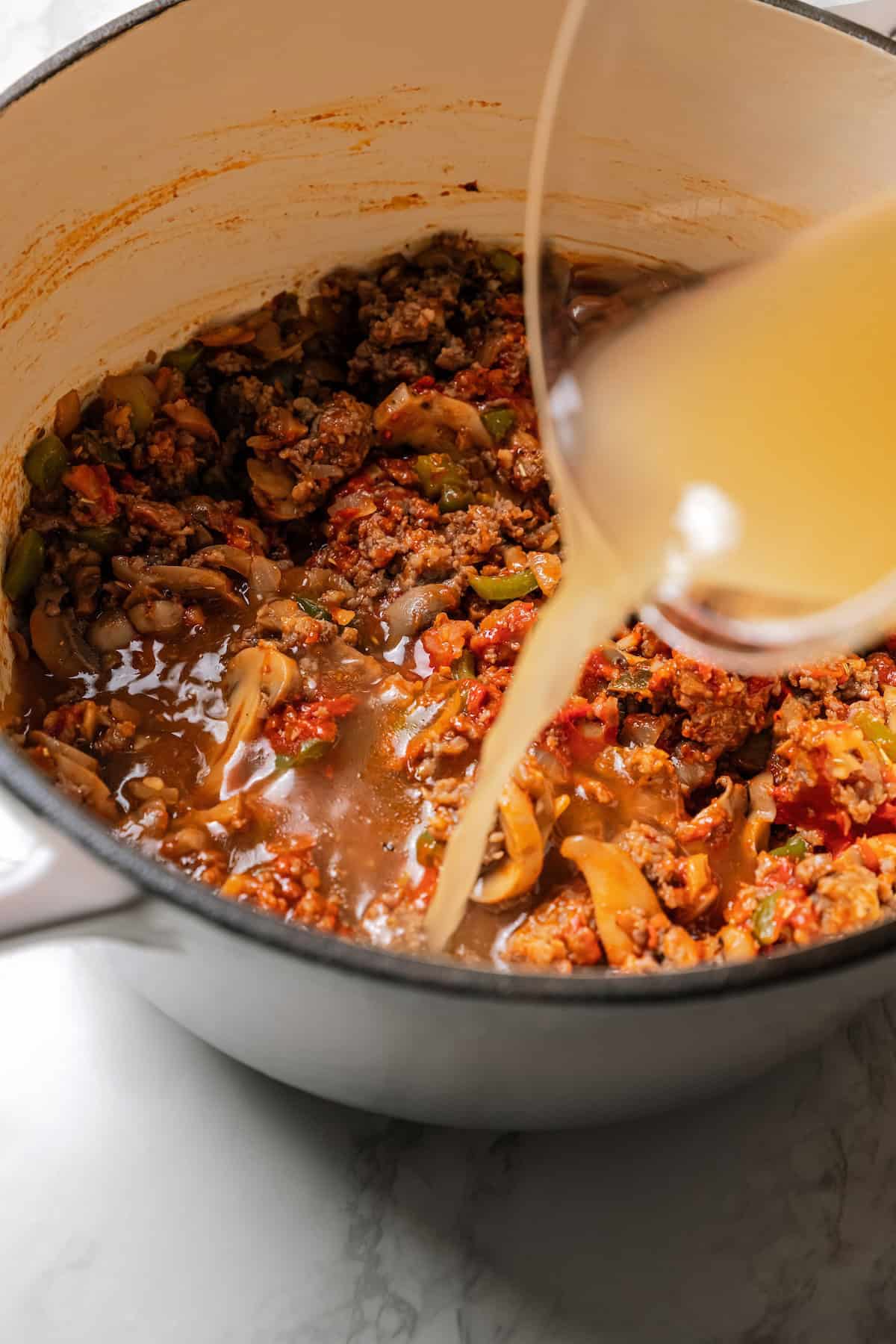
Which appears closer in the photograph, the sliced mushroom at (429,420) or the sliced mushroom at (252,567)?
the sliced mushroom at (252,567)

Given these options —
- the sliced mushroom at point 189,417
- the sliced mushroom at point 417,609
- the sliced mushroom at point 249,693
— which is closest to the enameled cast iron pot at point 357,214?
the sliced mushroom at point 189,417

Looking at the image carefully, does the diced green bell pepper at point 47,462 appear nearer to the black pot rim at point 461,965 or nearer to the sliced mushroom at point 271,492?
the sliced mushroom at point 271,492

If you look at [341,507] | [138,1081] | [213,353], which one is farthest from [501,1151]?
[213,353]

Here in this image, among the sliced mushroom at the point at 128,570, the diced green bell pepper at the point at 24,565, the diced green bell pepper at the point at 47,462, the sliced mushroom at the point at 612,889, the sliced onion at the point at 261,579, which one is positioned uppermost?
the diced green bell pepper at the point at 47,462

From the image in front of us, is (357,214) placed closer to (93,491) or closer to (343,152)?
(343,152)

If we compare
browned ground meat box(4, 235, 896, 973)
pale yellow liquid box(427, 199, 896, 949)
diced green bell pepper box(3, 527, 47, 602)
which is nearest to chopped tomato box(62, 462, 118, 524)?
browned ground meat box(4, 235, 896, 973)

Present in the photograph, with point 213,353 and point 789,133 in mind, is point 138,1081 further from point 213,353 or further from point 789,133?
point 789,133

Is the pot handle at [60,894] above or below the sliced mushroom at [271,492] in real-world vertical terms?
below

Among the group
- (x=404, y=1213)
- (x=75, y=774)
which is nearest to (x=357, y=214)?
(x=75, y=774)
